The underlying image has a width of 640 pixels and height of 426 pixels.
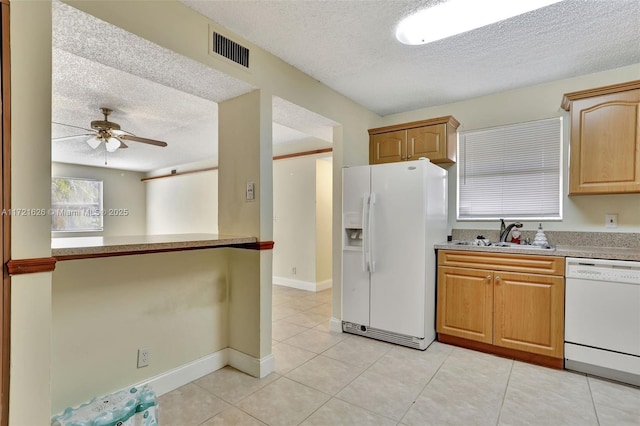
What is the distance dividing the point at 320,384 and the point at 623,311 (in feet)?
7.20

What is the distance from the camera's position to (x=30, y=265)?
130 cm

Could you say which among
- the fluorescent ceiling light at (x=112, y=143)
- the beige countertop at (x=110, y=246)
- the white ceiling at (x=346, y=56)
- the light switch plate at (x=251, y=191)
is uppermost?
the white ceiling at (x=346, y=56)

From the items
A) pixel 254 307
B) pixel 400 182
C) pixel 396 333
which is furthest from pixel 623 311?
pixel 254 307

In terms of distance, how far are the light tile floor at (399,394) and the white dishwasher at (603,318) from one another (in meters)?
0.12

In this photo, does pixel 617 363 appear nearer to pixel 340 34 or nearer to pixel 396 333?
pixel 396 333

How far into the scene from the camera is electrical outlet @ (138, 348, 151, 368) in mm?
2031

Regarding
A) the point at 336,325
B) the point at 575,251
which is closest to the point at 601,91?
the point at 575,251

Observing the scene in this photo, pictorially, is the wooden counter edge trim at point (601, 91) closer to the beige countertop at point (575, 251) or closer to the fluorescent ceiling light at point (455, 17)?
the fluorescent ceiling light at point (455, 17)

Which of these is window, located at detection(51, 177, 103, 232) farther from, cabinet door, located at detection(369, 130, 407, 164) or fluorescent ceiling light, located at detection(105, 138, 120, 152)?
cabinet door, located at detection(369, 130, 407, 164)

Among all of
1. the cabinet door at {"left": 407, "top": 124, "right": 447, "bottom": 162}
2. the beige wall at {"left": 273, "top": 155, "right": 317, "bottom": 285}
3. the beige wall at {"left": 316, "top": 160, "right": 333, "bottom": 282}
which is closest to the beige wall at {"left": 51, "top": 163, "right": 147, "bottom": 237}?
the beige wall at {"left": 273, "top": 155, "right": 317, "bottom": 285}

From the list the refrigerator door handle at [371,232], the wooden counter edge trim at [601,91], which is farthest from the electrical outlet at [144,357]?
the wooden counter edge trim at [601,91]

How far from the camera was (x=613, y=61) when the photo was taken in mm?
2590

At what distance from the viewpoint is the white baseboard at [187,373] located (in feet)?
6.87

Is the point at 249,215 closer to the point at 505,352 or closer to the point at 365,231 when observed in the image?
the point at 365,231
